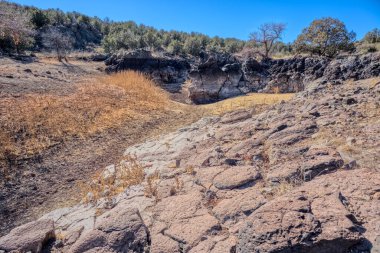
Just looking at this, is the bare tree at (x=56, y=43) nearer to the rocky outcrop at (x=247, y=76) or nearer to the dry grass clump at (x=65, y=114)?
the dry grass clump at (x=65, y=114)

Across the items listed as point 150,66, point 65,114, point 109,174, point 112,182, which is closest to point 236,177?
point 112,182

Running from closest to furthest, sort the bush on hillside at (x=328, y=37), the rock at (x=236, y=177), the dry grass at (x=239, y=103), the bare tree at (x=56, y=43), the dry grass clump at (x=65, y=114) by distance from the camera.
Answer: the rock at (x=236, y=177) → the dry grass clump at (x=65, y=114) → the dry grass at (x=239, y=103) → the bush on hillside at (x=328, y=37) → the bare tree at (x=56, y=43)

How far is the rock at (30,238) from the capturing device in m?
4.43

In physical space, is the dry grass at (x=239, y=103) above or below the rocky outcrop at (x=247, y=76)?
below

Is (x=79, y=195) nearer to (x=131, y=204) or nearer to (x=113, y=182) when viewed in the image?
(x=113, y=182)

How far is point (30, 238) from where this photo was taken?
4551 millimetres

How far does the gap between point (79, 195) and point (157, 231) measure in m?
3.48

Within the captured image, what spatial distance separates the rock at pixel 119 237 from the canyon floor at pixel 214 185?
0.02 meters

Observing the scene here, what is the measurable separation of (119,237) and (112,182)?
127 inches

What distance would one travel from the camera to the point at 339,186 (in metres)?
3.90

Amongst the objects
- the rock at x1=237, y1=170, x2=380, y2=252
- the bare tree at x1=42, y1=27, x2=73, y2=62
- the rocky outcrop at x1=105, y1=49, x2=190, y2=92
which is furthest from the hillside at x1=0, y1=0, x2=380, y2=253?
the bare tree at x1=42, y1=27, x2=73, y2=62

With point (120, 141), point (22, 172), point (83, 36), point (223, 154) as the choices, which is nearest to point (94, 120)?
point (120, 141)

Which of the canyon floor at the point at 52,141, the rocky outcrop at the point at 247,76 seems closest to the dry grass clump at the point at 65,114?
the canyon floor at the point at 52,141

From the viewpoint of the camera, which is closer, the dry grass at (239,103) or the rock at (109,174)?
the rock at (109,174)
